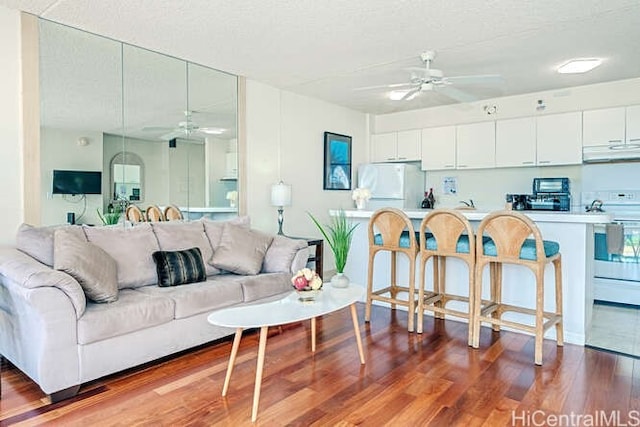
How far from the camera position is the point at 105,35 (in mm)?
3422

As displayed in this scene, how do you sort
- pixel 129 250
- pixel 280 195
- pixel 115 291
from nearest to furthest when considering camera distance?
pixel 115 291 < pixel 129 250 < pixel 280 195

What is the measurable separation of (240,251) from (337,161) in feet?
8.71

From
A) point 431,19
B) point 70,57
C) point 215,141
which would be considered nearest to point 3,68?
point 70,57

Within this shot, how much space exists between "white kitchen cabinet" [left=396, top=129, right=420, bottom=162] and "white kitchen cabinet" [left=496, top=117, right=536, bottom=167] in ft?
3.65

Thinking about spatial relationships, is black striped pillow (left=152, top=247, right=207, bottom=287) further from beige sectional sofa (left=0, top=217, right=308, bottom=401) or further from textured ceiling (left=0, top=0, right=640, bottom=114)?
textured ceiling (left=0, top=0, right=640, bottom=114)

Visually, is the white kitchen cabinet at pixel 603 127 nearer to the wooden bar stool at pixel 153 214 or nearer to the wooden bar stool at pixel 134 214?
the wooden bar stool at pixel 153 214

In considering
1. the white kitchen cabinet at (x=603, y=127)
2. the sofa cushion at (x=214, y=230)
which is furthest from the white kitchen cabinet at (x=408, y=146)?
the sofa cushion at (x=214, y=230)

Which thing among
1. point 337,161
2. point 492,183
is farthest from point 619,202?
point 337,161

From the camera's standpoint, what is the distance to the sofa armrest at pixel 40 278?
2275mm

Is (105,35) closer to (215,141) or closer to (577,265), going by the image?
(215,141)

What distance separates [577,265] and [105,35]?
4.17m

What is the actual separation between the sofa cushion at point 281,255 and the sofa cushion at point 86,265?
132cm

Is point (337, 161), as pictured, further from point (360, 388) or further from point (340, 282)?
point (360, 388)

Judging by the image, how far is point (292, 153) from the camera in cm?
525
